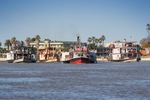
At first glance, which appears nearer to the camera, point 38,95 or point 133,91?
point 38,95

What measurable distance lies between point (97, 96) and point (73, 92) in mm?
5224

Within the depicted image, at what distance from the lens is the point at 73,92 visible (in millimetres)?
57062

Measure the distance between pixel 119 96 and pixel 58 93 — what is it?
742 cm

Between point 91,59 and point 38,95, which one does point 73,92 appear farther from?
point 91,59

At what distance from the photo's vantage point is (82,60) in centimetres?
19088

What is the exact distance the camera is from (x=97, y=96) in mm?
52531

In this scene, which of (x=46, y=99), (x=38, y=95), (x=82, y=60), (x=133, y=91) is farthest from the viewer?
(x=82, y=60)

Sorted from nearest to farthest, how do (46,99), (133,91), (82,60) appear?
(46,99), (133,91), (82,60)

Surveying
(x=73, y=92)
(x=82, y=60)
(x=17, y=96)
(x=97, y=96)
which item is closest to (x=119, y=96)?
(x=97, y=96)

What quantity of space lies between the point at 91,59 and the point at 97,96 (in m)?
Answer: 146

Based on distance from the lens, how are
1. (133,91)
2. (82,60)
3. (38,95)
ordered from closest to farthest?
1. (38,95)
2. (133,91)
3. (82,60)

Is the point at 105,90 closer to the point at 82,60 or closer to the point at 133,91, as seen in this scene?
the point at 133,91

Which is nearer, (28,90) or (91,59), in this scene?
(28,90)

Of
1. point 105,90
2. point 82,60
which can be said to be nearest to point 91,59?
point 82,60
